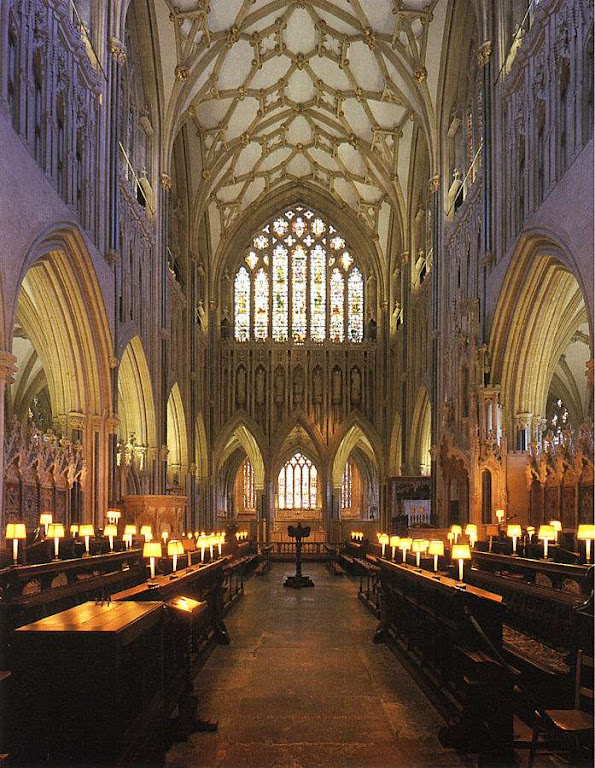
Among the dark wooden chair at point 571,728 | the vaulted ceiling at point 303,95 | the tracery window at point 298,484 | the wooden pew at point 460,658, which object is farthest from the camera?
the tracery window at point 298,484

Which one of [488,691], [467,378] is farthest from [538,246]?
[488,691]

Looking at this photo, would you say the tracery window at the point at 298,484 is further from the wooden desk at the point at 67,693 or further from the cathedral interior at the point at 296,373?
the wooden desk at the point at 67,693

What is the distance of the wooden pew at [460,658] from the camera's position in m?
5.84

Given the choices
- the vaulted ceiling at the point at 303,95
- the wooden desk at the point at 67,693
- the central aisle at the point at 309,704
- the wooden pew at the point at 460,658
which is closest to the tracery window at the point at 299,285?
the vaulted ceiling at the point at 303,95

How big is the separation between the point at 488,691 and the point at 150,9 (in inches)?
903

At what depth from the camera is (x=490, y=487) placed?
18.2 meters

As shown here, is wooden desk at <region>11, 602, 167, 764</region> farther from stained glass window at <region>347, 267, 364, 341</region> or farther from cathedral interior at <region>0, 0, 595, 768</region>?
stained glass window at <region>347, 267, 364, 341</region>

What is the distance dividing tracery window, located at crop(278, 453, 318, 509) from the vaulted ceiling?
48.3ft

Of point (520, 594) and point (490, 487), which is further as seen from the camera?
point (490, 487)

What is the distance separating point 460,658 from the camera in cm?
698

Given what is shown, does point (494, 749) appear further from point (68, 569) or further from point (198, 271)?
point (198, 271)

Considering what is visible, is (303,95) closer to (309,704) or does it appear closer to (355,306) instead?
(355,306)

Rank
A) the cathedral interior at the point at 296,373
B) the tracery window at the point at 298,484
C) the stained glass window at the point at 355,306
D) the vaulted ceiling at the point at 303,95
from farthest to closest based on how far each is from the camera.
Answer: the tracery window at the point at 298,484, the stained glass window at the point at 355,306, the vaulted ceiling at the point at 303,95, the cathedral interior at the point at 296,373

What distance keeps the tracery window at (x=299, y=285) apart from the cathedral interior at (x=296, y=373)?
0.11 metres
